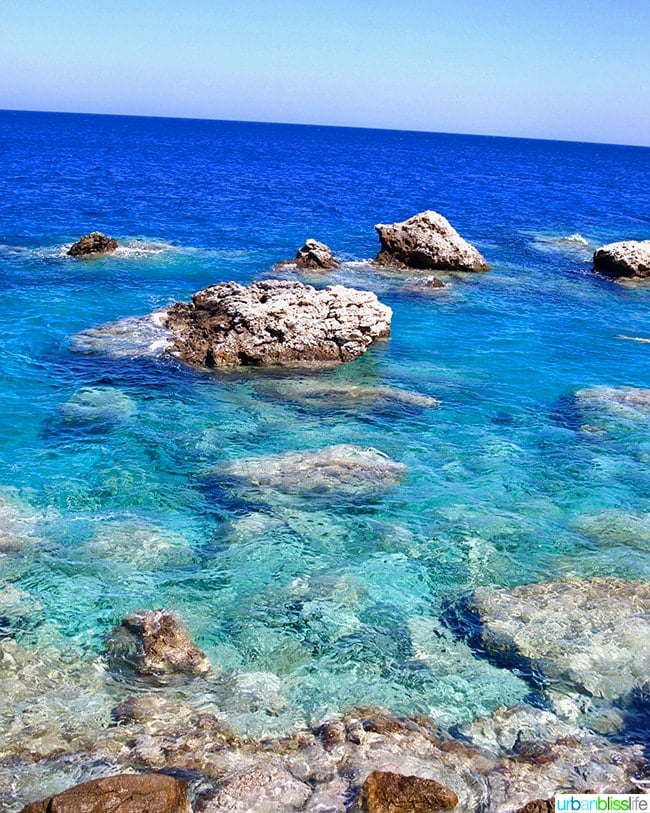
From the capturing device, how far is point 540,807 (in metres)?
9.20

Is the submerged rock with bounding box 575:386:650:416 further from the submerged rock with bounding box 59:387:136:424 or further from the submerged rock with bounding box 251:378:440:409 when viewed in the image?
the submerged rock with bounding box 59:387:136:424

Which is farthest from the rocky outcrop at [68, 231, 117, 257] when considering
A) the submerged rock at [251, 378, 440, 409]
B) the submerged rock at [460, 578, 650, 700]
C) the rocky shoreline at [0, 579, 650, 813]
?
the submerged rock at [460, 578, 650, 700]

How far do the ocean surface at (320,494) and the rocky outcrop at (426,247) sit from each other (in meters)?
1.40

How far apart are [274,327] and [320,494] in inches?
400

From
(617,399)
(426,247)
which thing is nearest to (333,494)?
(617,399)

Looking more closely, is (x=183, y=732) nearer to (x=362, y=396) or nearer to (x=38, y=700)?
(x=38, y=700)

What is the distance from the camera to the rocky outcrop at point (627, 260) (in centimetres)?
4147

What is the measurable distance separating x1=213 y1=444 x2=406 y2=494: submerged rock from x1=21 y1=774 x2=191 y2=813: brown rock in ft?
29.1

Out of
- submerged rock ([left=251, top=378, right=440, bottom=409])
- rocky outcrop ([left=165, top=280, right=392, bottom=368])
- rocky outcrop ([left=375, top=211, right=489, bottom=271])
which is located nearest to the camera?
submerged rock ([left=251, top=378, right=440, bottom=409])

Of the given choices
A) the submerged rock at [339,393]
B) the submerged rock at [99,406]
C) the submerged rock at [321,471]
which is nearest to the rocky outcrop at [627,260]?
the submerged rock at [339,393]

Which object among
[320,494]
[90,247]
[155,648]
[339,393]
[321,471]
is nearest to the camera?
[155,648]

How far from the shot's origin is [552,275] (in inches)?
1660

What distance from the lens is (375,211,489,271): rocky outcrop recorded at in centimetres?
4050

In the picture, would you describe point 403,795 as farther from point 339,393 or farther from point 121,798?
point 339,393
